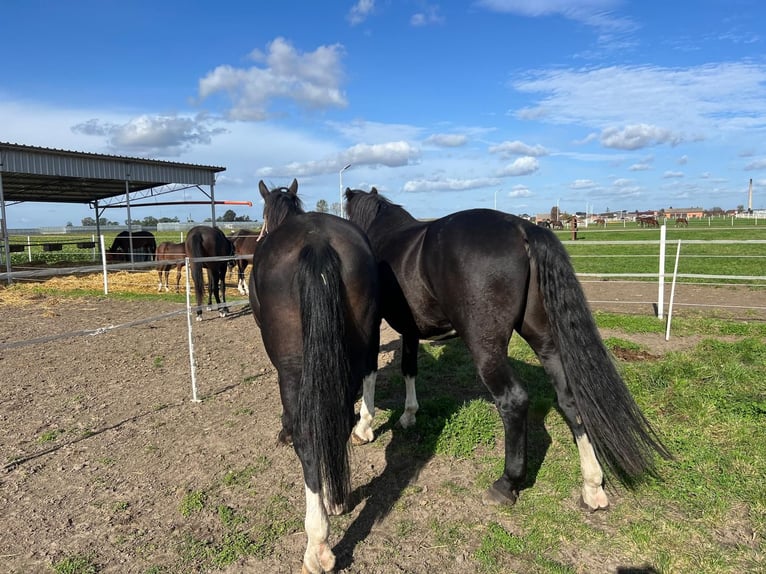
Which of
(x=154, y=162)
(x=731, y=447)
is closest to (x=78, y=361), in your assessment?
(x=731, y=447)

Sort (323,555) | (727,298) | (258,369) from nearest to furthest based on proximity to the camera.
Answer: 1. (323,555)
2. (258,369)
3. (727,298)

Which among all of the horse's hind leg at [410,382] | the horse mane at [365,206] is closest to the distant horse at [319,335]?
the horse's hind leg at [410,382]

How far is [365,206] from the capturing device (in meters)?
4.62

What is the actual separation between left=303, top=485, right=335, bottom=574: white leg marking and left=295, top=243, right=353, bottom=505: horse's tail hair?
0.27 ft

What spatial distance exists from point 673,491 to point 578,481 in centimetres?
56

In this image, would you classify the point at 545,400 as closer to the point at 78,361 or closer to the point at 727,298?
the point at 78,361

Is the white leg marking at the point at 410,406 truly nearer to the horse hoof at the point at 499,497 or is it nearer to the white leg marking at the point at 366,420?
the white leg marking at the point at 366,420

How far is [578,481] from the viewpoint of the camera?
3.11 meters

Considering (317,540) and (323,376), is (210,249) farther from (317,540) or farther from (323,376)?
(317,540)

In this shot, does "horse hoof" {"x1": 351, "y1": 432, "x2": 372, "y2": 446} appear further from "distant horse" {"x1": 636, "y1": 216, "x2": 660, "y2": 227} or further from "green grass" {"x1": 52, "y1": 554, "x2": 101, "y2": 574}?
"distant horse" {"x1": 636, "y1": 216, "x2": 660, "y2": 227}

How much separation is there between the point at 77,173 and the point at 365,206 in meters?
15.7

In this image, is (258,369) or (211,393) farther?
(258,369)

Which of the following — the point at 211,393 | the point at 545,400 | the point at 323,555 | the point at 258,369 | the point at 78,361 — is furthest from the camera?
the point at 78,361

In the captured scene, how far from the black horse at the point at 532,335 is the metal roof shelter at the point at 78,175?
14961 mm
